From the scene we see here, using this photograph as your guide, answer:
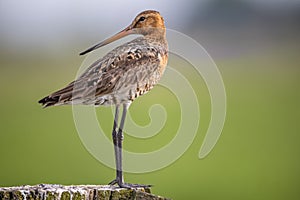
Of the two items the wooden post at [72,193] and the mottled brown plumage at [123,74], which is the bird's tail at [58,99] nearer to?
the mottled brown plumage at [123,74]

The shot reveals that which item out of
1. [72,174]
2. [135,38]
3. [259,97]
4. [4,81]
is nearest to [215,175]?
[72,174]

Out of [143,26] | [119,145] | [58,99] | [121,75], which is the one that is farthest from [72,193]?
[143,26]

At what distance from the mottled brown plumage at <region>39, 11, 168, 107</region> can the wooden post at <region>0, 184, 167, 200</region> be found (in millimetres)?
825

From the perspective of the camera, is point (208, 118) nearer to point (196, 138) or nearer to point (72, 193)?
point (196, 138)

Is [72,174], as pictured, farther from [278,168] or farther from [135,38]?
[135,38]

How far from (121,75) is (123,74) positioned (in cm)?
2

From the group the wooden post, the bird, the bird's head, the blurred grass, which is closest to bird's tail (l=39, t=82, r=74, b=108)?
the bird

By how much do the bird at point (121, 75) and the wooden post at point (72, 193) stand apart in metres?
0.60

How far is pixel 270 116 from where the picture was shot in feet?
44.0

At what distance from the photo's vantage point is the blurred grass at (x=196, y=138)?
9.38 meters

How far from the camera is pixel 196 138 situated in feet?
35.4

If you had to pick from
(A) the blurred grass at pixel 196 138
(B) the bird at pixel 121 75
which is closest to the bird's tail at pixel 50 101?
(B) the bird at pixel 121 75

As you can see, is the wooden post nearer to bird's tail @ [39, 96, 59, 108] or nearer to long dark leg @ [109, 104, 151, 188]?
long dark leg @ [109, 104, 151, 188]

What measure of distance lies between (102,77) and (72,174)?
5.12 m
